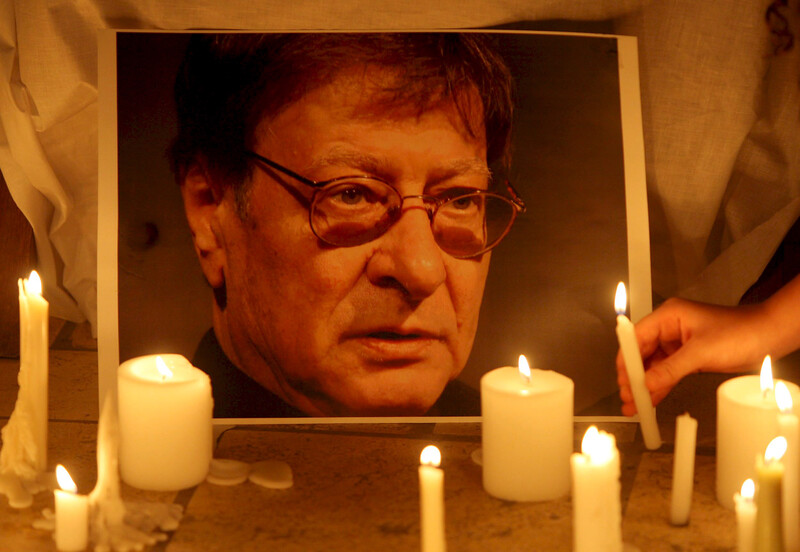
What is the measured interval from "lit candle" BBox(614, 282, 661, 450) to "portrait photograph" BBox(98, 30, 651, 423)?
108mm

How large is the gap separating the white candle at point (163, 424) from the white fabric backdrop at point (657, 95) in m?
0.42

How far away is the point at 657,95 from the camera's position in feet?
4.12

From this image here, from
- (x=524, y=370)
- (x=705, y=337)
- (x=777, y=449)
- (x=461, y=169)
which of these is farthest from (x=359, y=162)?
(x=777, y=449)

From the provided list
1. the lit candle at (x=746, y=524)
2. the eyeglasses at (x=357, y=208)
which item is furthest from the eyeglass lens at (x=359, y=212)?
the lit candle at (x=746, y=524)

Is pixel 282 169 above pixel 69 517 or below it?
above

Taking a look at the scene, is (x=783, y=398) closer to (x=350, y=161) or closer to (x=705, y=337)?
(x=705, y=337)

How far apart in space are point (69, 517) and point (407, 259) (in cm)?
46

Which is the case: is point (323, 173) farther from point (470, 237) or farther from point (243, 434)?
point (243, 434)

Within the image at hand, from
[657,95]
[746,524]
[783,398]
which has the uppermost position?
[657,95]

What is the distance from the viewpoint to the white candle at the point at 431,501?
2.47 ft

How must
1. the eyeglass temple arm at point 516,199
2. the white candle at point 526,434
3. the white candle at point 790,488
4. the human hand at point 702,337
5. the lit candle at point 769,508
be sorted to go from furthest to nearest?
the eyeglass temple arm at point 516,199, the human hand at point 702,337, the white candle at point 526,434, the white candle at point 790,488, the lit candle at point 769,508

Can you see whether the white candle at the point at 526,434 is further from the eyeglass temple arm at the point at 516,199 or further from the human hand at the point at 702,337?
the eyeglass temple arm at the point at 516,199

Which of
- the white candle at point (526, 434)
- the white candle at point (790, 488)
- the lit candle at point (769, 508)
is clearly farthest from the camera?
the white candle at point (526, 434)

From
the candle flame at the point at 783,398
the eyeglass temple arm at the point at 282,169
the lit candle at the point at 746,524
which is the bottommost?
the lit candle at the point at 746,524
